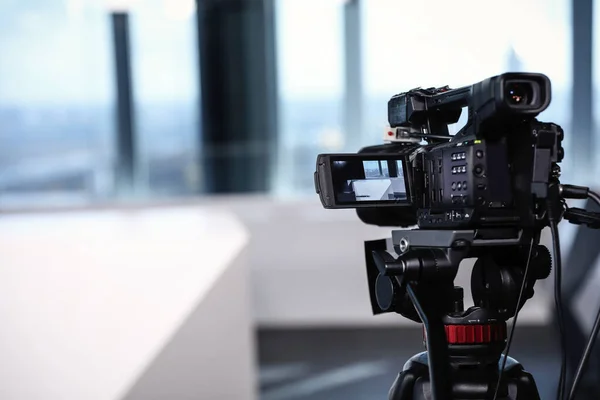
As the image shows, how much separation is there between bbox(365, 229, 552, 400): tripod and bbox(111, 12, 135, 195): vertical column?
3.13 metres

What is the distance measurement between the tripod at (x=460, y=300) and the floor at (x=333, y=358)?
1.22 m

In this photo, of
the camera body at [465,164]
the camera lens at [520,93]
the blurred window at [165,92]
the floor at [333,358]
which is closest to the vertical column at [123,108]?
the blurred window at [165,92]

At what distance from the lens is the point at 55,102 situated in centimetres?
391

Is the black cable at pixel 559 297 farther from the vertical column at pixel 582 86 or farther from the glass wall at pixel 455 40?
the vertical column at pixel 582 86

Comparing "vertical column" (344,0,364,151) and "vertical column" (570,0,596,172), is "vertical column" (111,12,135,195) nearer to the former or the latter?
"vertical column" (344,0,364,151)

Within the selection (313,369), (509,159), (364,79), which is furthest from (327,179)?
(364,79)

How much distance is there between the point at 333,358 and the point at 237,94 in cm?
172

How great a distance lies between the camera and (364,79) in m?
3.81

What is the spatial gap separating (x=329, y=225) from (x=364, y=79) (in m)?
0.93

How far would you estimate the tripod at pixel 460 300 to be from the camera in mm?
846

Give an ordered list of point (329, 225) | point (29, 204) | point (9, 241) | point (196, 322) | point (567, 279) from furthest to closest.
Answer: point (29, 204) → point (329, 225) → point (567, 279) → point (196, 322) → point (9, 241)

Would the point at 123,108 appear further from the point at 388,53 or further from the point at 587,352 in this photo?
the point at 587,352

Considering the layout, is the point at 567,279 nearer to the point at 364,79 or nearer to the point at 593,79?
the point at 593,79

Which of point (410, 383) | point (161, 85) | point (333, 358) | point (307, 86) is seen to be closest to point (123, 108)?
point (161, 85)
